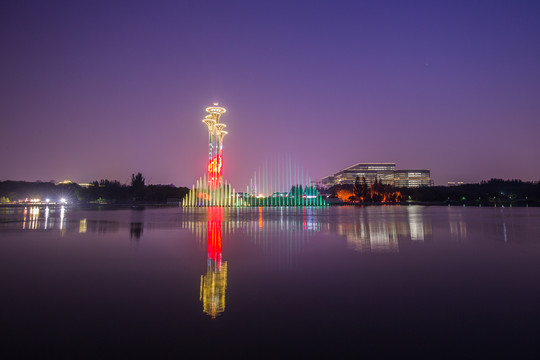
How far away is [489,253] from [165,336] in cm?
1061

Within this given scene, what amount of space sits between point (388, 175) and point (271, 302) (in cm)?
19506

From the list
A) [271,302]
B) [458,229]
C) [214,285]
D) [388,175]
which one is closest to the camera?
[271,302]

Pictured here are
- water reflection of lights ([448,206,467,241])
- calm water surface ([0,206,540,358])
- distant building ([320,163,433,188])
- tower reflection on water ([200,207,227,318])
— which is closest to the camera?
calm water surface ([0,206,540,358])

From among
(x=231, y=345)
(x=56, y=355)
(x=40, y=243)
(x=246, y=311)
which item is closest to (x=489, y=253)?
(x=246, y=311)

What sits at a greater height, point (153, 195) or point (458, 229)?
point (153, 195)

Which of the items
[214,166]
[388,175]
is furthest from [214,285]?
[388,175]

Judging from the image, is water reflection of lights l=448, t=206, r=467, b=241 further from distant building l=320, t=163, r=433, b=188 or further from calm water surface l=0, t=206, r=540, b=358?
distant building l=320, t=163, r=433, b=188

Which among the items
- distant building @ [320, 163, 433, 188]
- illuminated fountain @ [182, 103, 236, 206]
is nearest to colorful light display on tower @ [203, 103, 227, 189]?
illuminated fountain @ [182, 103, 236, 206]

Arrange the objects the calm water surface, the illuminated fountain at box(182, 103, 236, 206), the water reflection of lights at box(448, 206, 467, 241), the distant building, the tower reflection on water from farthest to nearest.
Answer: the distant building → the illuminated fountain at box(182, 103, 236, 206) → the water reflection of lights at box(448, 206, 467, 241) → the tower reflection on water → the calm water surface

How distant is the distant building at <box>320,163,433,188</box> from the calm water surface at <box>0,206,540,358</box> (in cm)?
18090

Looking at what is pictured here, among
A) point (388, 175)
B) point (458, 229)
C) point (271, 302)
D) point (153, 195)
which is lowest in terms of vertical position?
point (271, 302)

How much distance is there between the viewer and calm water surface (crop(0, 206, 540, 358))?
4.13m

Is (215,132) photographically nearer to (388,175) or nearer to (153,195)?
(153,195)

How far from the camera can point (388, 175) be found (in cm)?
18825
